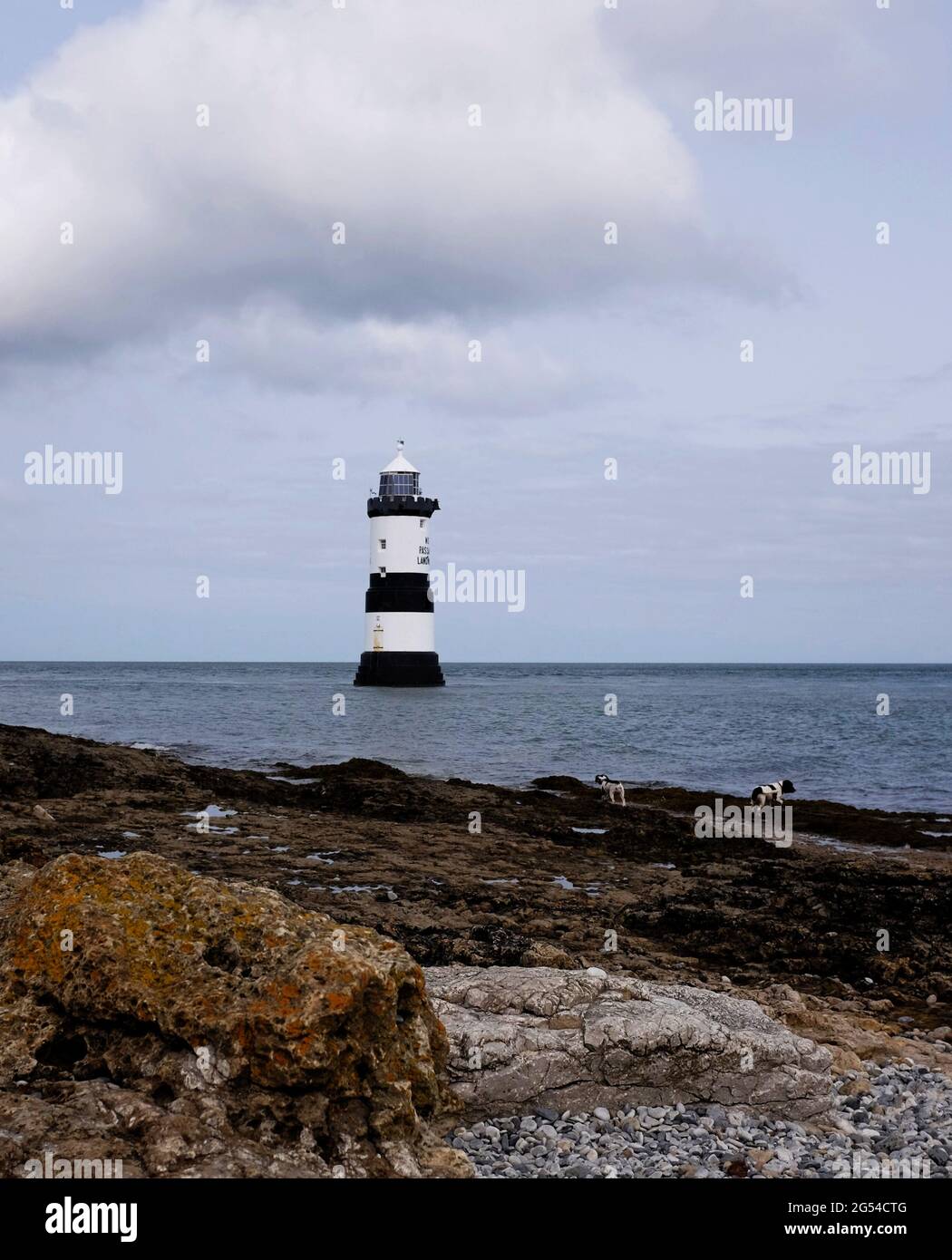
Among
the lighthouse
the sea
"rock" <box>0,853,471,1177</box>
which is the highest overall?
the lighthouse

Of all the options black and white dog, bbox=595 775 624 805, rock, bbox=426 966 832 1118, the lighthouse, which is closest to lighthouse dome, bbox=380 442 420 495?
the lighthouse

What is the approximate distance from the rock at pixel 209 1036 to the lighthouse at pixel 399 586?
5280 cm

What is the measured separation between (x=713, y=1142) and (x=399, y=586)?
53427mm

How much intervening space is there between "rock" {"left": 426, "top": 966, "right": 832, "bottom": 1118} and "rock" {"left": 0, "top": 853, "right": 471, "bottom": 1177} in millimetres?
465

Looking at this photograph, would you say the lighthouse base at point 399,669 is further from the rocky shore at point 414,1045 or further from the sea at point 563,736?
the rocky shore at point 414,1045

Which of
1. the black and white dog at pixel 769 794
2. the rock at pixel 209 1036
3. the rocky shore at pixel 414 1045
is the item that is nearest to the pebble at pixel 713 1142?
the rocky shore at pixel 414 1045

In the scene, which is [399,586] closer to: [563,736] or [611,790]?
[563,736]

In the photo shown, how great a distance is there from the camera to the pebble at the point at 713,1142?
5543 millimetres

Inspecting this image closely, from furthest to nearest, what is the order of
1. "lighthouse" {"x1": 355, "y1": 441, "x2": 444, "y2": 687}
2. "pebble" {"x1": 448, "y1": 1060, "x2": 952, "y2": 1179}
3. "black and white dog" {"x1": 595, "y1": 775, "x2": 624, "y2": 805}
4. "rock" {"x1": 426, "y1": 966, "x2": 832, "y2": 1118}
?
"lighthouse" {"x1": 355, "y1": 441, "x2": 444, "y2": 687} → "black and white dog" {"x1": 595, "y1": 775, "x2": 624, "y2": 805} → "rock" {"x1": 426, "y1": 966, "x2": 832, "y2": 1118} → "pebble" {"x1": 448, "y1": 1060, "x2": 952, "y2": 1179}

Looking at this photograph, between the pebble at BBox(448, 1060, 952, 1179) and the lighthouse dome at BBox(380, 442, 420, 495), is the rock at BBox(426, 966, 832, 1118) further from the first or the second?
the lighthouse dome at BBox(380, 442, 420, 495)

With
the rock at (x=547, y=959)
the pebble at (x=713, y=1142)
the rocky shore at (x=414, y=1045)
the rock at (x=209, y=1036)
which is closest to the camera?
the rock at (x=209, y=1036)

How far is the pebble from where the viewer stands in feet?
18.2

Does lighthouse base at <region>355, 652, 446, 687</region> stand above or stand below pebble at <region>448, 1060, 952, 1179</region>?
above

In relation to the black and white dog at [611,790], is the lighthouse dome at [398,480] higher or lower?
higher
